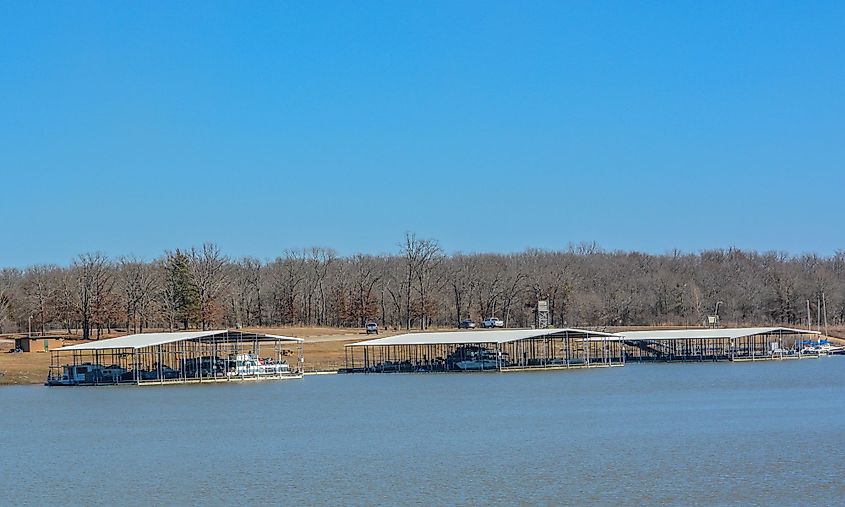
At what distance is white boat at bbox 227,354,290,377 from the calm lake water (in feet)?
28.6

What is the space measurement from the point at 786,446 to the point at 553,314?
9687cm

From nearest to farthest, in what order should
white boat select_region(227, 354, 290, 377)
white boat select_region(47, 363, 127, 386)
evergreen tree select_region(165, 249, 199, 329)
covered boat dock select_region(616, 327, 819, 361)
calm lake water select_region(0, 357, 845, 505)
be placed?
calm lake water select_region(0, 357, 845, 505) → white boat select_region(47, 363, 127, 386) → white boat select_region(227, 354, 290, 377) → covered boat dock select_region(616, 327, 819, 361) → evergreen tree select_region(165, 249, 199, 329)

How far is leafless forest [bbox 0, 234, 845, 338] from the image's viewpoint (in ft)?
389

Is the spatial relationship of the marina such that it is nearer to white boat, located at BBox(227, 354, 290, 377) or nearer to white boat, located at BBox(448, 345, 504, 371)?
white boat, located at BBox(448, 345, 504, 371)

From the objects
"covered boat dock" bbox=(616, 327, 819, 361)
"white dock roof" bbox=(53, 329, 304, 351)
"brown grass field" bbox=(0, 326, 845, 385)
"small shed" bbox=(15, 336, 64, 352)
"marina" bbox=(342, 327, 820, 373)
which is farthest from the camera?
"small shed" bbox=(15, 336, 64, 352)

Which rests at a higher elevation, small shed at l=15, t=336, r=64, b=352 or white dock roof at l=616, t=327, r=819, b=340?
small shed at l=15, t=336, r=64, b=352

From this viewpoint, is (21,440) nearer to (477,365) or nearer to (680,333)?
(477,365)

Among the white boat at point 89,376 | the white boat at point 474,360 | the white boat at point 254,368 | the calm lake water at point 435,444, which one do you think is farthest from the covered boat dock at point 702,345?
the white boat at point 89,376

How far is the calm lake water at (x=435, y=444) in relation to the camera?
1227 inches

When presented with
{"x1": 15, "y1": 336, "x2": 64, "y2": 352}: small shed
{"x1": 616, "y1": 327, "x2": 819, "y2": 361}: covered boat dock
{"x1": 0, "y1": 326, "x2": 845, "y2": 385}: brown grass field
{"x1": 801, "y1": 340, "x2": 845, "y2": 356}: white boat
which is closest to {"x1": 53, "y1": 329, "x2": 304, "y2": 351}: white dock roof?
{"x1": 0, "y1": 326, "x2": 845, "y2": 385}: brown grass field

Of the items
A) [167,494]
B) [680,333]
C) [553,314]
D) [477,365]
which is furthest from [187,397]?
[553,314]

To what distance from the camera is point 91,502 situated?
3112 centimetres

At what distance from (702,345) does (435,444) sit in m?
64.8

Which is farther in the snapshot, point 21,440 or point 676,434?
point 21,440
